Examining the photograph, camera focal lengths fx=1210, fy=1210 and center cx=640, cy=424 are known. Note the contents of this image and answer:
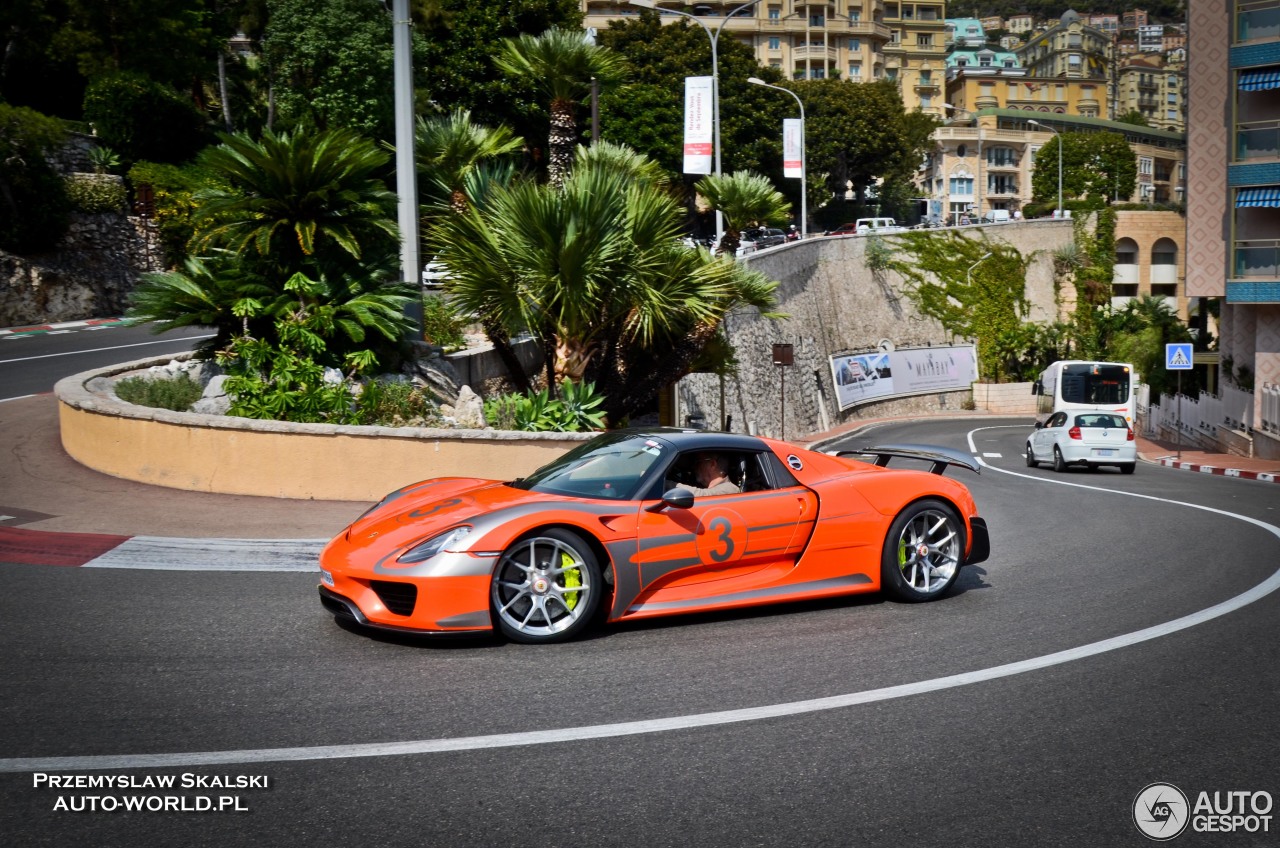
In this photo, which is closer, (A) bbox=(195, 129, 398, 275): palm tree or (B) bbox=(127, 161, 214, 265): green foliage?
(A) bbox=(195, 129, 398, 275): palm tree

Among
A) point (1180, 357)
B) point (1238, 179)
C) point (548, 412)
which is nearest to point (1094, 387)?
point (1180, 357)

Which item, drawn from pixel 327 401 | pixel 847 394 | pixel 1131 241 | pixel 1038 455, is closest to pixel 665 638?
pixel 327 401

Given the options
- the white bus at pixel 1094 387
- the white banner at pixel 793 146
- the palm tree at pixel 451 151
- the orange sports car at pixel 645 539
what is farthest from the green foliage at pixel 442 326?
the white banner at pixel 793 146

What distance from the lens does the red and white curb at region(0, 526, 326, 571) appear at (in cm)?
927

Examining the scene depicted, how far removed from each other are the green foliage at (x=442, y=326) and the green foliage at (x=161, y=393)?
481cm

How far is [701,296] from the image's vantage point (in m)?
17.7

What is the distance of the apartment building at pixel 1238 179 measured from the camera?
117 feet

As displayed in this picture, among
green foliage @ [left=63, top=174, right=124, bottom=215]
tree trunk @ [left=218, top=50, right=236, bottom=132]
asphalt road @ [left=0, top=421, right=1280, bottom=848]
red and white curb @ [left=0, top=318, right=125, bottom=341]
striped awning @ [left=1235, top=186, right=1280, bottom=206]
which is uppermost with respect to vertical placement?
tree trunk @ [left=218, top=50, right=236, bottom=132]

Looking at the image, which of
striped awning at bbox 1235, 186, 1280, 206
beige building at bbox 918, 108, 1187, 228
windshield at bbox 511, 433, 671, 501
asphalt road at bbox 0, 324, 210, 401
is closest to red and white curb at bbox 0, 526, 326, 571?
windshield at bbox 511, 433, 671, 501

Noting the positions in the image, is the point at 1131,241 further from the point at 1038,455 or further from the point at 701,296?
the point at 701,296

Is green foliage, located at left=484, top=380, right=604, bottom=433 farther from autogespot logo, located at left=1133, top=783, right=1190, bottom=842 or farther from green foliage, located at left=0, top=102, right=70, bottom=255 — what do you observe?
green foliage, located at left=0, top=102, right=70, bottom=255

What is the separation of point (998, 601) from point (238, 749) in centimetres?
550

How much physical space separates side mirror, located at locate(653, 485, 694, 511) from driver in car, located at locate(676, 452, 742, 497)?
483 mm

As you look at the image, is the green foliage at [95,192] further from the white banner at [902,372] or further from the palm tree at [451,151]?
the white banner at [902,372]
